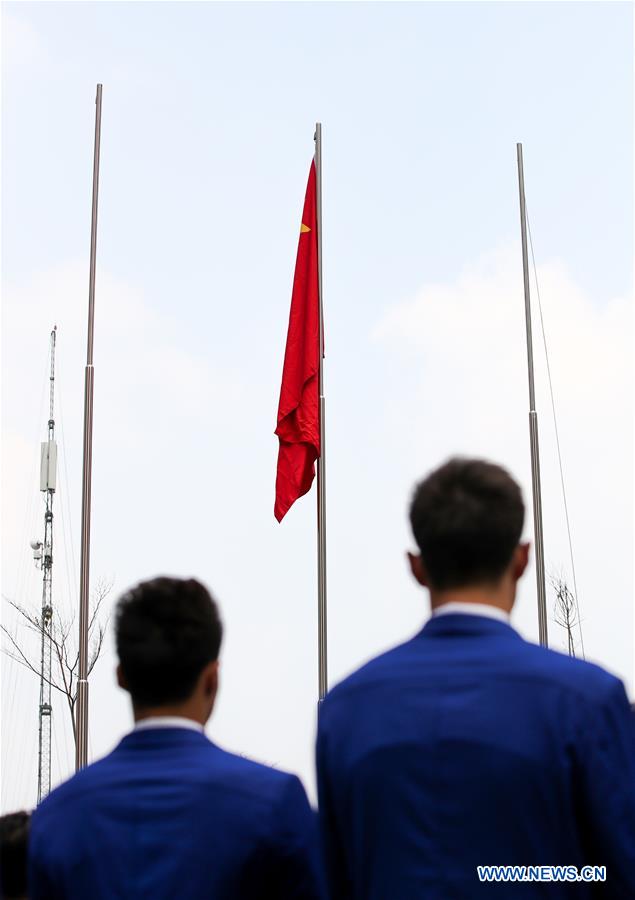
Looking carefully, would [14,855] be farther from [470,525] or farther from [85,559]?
[85,559]

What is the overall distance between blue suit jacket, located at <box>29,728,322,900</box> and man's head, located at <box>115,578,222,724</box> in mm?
63

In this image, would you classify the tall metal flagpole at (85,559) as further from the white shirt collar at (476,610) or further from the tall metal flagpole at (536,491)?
the white shirt collar at (476,610)

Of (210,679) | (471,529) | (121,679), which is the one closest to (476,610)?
(471,529)

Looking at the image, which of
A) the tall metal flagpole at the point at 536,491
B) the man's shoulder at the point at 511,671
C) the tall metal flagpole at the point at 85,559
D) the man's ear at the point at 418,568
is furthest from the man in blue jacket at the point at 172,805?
the tall metal flagpole at the point at 536,491

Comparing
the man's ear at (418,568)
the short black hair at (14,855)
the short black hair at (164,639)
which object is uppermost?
the man's ear at (418,568)

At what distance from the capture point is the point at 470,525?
2.30 metres

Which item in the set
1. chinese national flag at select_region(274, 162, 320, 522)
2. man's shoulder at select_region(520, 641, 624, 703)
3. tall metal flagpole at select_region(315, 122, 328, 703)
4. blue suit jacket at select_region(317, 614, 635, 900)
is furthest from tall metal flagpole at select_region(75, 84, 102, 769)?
man's shoulder at select_region(520, 641, 624, 703)

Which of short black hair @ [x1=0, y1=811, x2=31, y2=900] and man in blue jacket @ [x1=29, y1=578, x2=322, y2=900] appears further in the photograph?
short black hair @ [x1=0, y1=811, x2=31, y2=900]

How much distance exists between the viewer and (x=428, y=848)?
2145 millimetres

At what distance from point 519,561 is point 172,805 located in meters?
0.80

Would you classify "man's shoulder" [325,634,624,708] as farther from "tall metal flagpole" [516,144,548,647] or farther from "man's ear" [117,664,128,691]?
"tall metal flagpole" [516,144,548,647]

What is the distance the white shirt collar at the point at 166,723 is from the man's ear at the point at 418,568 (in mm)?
564

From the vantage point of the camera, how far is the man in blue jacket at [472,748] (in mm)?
2098

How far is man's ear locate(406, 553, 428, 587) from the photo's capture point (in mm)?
2373
